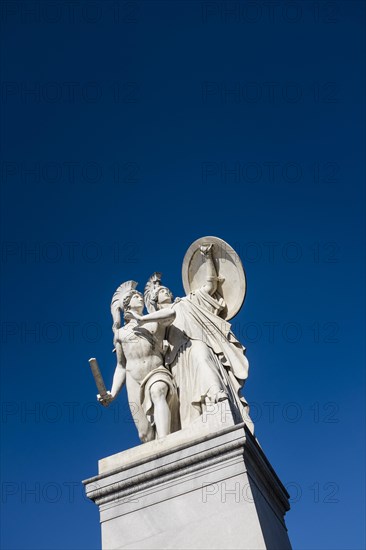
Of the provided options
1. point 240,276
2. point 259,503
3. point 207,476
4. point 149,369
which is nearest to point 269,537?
point 259,503

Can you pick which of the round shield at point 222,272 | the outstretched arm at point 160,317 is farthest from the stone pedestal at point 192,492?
the round shield at point 222,272

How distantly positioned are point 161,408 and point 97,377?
4.62ft

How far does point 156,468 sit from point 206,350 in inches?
89.4

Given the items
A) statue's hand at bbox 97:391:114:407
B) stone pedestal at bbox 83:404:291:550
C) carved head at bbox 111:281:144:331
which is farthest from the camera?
carved head at bbox 111:281:144:331

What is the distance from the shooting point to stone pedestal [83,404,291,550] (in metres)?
7.21

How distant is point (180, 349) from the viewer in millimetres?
9703

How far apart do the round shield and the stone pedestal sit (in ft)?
10.3

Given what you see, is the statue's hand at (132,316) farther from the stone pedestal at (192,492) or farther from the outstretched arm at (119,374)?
the stone pedestal at (192,492)

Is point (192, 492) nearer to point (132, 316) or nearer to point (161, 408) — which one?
point (161, 408)

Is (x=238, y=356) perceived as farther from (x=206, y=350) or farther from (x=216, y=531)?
(x=216, y=531)

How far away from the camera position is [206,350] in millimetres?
9641

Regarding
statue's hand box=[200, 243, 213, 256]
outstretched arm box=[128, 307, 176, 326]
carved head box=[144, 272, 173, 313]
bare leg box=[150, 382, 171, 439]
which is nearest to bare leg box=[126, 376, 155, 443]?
bare leg box=[150, 382, 171, 439]

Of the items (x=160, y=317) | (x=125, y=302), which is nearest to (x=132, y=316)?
(x=125, y=302)

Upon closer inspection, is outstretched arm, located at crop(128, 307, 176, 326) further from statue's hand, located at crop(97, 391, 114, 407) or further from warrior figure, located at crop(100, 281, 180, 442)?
statue's hand, located at crop(97, 391, 114, 407)
